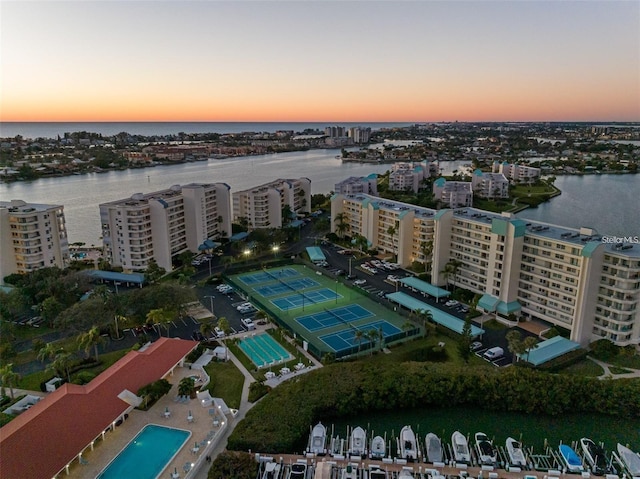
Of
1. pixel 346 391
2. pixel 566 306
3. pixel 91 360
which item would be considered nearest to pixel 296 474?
pixel 346 391

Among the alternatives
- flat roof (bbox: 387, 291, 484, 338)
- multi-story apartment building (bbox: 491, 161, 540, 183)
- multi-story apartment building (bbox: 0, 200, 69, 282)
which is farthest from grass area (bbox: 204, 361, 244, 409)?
multi-story apartment building (bbox: 491, 161, 540, 183)

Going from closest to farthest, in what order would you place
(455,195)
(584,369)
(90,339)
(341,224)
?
1. (90,339)
2. (584,369)
3. (341,224)
4. (455,195)

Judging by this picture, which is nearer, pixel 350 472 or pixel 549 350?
pixel 350 472

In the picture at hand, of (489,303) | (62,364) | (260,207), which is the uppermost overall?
(260,207)

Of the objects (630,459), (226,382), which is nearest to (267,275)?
(226,382)

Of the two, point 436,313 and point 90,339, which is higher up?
point 90,339

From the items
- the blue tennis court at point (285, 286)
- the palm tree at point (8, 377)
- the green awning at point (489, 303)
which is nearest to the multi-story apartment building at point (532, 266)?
the green awning at point (489, 303)

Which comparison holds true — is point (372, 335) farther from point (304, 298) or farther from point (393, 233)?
point (393, 233)

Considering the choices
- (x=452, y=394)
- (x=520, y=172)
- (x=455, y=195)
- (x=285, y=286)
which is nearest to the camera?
(x=452, y=394)
